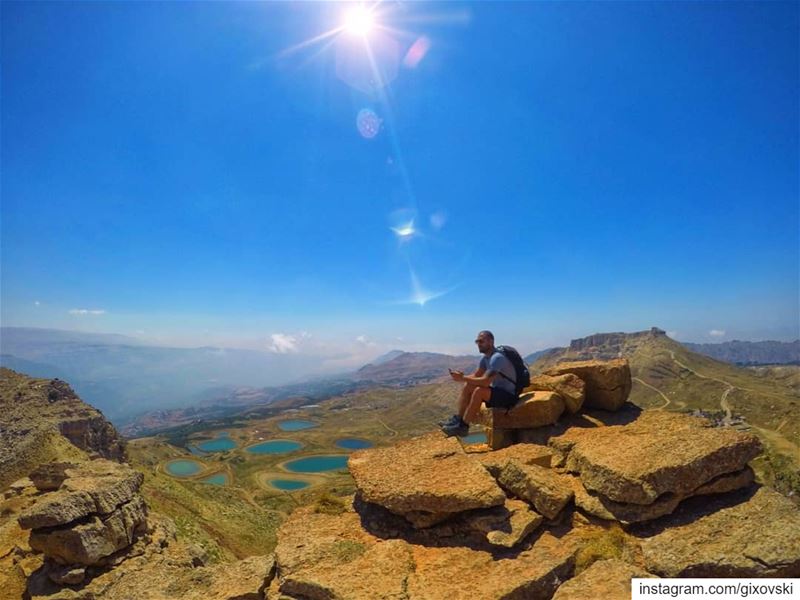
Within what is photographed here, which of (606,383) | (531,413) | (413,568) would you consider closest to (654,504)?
(531,413)

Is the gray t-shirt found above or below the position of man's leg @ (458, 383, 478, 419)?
above

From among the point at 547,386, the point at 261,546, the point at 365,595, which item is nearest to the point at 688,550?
the point at 365,595

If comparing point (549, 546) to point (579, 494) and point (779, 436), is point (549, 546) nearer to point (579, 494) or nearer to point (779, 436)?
point (579, 494)

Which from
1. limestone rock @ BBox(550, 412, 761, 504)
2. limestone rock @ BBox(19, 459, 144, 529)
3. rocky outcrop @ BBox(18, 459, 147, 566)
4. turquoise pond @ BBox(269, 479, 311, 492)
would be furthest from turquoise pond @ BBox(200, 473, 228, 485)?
limestone rock @ BBox(550, 412, 761, 504)

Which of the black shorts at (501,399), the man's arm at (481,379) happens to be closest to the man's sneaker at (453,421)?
the black shorts at (501,399)

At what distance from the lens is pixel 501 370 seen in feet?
57.2

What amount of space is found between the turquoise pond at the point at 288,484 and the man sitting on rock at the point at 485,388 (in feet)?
565

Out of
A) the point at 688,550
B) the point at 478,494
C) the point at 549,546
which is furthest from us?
the point at 478,494

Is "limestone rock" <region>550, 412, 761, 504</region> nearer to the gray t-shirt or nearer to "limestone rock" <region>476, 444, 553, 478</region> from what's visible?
"limestone rock" <region>476, 444, 553, 478</region>

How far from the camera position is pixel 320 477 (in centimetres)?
19450

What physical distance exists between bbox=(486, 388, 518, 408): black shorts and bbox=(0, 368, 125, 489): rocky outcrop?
284 ft

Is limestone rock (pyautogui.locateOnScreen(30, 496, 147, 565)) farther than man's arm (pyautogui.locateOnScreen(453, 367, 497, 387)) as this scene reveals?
Yes

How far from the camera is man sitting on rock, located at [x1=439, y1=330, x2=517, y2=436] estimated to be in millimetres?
17250

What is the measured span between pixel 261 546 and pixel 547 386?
76.1 metres
